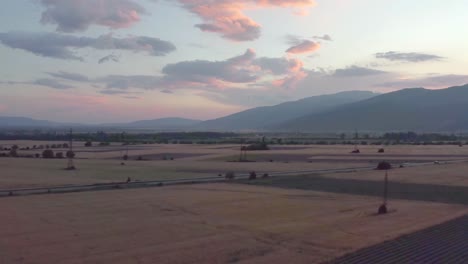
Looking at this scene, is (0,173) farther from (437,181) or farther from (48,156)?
(437,181)

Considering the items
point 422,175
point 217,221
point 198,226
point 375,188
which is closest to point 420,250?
point 198,226

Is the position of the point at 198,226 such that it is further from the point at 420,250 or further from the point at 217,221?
the point at 420,250

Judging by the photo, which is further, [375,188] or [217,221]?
[375,188]

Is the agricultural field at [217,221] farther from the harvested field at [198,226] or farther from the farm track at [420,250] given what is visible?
the farm track at [420,250]

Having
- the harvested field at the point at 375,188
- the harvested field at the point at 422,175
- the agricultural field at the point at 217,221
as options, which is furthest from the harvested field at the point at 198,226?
the harvested field at the point at 422,175

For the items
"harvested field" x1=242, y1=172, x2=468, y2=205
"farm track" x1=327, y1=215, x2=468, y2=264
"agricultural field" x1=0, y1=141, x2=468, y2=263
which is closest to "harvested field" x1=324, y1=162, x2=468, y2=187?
"harvested field" x1=242, y1=172, x2=468, y2=205

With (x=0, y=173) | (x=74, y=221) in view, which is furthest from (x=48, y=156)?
(x=74, y=221)
